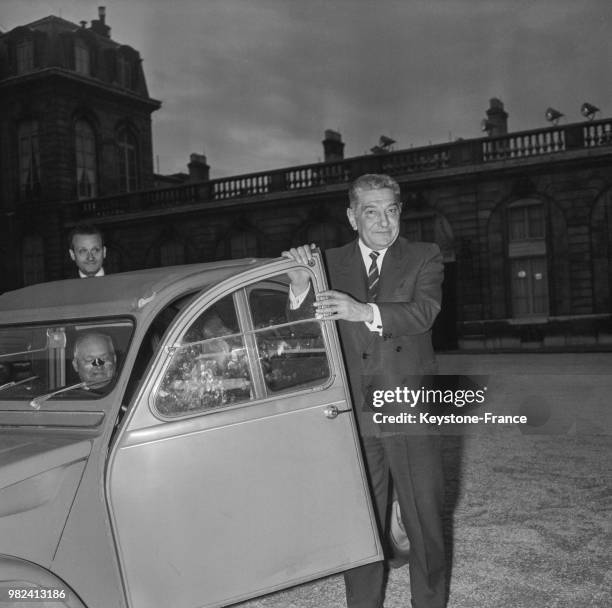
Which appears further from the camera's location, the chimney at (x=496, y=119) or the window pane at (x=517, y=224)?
the chimney at (x=496, y=119)

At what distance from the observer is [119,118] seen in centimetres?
3972

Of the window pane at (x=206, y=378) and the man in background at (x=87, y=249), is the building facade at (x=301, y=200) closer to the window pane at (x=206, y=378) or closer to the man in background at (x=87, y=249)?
the man in background at (x=87, y=249)

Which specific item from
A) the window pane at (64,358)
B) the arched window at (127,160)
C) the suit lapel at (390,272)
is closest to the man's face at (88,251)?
the window pane at (64,358)

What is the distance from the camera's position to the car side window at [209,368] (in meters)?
3.17

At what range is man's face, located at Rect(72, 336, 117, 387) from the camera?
3.30 m

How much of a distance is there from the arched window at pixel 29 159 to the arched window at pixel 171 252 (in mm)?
6779

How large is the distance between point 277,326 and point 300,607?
1.79 metres

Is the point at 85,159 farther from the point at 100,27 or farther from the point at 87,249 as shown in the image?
the point at 87,249

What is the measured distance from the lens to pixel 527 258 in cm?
2967

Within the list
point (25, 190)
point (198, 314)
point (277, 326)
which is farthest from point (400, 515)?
point (25, 190)

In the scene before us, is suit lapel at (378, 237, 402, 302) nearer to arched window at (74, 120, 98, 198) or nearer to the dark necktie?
the dark necktie

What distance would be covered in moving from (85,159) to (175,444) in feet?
124

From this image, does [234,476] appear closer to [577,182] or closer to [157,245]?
[577,182]

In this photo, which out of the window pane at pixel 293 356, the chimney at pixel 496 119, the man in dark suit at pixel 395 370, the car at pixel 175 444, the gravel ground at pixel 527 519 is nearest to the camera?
the car at pixel 175 444
